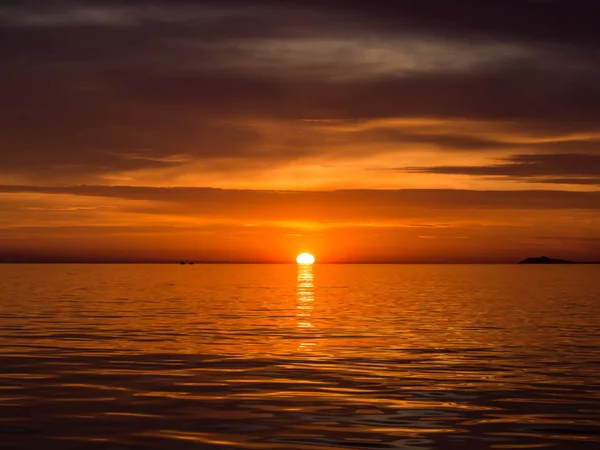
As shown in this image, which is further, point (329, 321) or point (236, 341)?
point (329, 321)

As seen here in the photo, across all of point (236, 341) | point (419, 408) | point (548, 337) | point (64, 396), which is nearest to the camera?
point (419, 408)

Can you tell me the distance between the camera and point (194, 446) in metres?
17.8

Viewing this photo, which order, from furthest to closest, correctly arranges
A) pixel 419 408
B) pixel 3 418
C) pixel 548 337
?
pixel 548 337, pixel 419 408, pixel 3 418

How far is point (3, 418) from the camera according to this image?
68.0ft

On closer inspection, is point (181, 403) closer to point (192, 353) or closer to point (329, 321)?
point (192, 353)

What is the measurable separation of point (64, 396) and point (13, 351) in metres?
12.2

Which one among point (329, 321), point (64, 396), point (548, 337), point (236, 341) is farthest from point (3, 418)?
point (329, 321)

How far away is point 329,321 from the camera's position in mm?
52844

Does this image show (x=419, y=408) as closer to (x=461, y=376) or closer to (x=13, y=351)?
(x=461, y=376)

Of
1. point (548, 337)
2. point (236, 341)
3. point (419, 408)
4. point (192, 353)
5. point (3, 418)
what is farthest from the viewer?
point (548, 337)

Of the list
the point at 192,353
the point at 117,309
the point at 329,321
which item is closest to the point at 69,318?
the point at 117,309

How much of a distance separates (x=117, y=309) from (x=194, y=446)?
47.4m

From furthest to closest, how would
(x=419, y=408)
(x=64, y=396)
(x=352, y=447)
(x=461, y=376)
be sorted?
(x=461, y=376) → (x=64, y=396) → (x=419, y=408) → (x=352, y=447)

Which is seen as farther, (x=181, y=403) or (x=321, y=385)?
(x=321, y=385)
